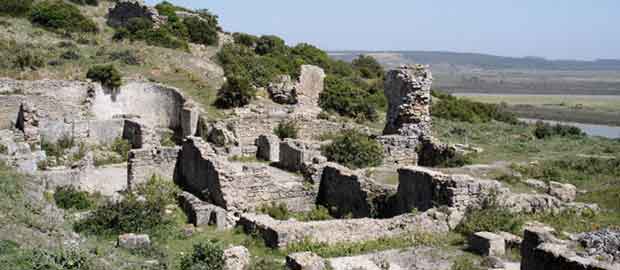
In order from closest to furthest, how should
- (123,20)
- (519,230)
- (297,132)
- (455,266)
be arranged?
(455,266) < (519,230) < (297,132) < (123,20)

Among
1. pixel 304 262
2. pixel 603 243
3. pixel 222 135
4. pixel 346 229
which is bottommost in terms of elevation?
pixel 346 229

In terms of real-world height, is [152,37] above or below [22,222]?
above

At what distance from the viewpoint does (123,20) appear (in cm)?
4425

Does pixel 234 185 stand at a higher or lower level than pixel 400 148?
lower

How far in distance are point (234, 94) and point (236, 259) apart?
18.8 meters

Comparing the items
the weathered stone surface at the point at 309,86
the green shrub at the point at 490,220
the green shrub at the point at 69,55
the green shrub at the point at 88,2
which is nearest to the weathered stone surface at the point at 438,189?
the green shrub at the point at 490,220

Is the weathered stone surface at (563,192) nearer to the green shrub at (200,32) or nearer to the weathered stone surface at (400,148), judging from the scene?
the weathered stone surface at (400,148)

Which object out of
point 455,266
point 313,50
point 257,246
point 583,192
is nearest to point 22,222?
point 257,246

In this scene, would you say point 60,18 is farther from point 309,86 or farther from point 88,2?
point 309,86

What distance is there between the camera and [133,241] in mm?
11430

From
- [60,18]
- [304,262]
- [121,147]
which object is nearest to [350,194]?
[304,262]

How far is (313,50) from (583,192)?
118 feet

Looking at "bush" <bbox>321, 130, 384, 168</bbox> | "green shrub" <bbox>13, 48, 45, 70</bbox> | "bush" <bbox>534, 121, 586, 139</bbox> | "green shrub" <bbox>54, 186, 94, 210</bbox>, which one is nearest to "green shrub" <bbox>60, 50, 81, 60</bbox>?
"green shrub" <bbox>13, 48, 45, 70</bbox>

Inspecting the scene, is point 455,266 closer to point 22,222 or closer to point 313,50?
point 22,222
